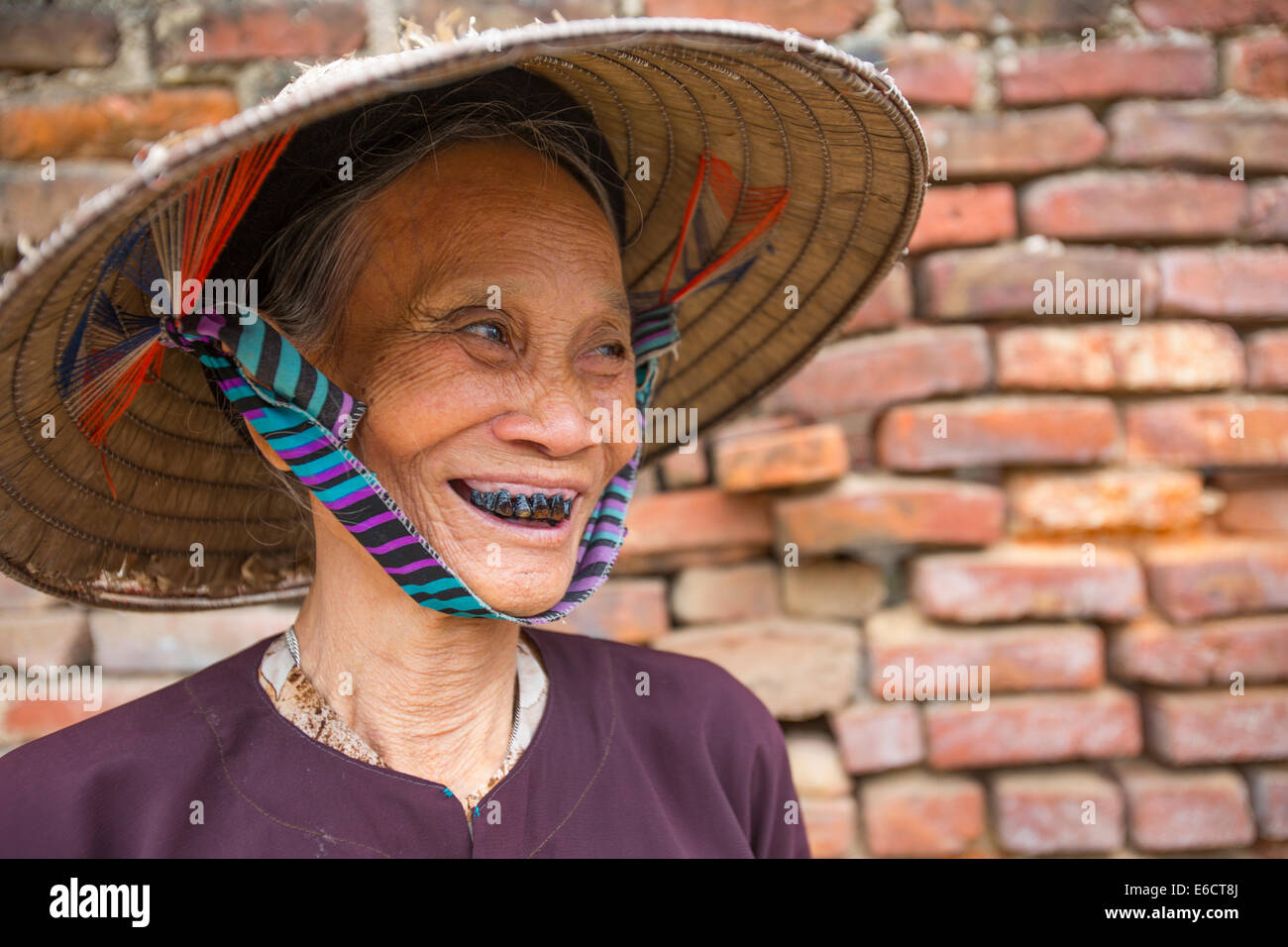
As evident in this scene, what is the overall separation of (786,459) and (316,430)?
834 millimetres

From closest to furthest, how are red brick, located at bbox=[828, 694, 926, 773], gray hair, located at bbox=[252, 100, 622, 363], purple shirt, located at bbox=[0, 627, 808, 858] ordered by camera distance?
purple shirt, located at bbox=[0, 627, 808, 858], gray hair, located at bbox=[252, 100, 622, 363], red brick, located at bbox=[828, 694, 926, 773]

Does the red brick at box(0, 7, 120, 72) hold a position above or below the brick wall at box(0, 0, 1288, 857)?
above

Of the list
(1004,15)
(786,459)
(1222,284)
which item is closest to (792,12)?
(1004,15)

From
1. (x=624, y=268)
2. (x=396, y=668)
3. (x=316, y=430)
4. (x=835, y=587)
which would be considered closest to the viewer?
(x=316, y=430)

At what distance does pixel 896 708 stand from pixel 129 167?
5.14 feet

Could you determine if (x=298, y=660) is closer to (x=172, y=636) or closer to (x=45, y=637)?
(x=172, y=636)

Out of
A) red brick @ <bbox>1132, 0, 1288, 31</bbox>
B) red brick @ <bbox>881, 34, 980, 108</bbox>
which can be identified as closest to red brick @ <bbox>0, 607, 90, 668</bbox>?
red brick @ <bbox>881, 34, 980, 108</bbox>

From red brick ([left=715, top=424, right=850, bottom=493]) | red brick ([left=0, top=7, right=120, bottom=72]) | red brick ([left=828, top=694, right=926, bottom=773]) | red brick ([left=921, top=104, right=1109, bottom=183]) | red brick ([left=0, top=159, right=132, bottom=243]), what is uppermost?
red brick ([left=0, top=7, right=120, bottom=72])

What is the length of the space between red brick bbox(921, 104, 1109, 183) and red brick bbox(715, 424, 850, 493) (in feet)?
1.60

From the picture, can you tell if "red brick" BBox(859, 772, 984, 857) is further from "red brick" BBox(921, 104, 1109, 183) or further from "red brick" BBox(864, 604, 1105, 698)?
"red brick" BBox(921, 104, 1109, 183)

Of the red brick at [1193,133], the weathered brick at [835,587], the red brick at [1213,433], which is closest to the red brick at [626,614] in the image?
the weathered brick at [835,587]

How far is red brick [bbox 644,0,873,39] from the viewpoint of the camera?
1521 mm

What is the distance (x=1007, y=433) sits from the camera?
4.98 feet

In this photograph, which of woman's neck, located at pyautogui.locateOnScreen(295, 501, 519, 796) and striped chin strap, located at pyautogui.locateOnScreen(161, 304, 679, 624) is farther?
woman's neck, located at pyautogui.locateOnScreen(295, 501, 519, 796)
